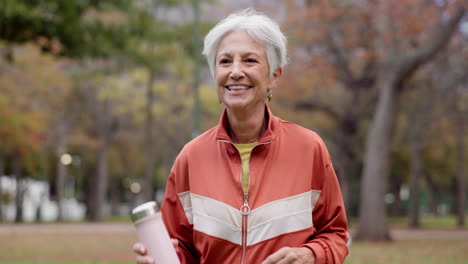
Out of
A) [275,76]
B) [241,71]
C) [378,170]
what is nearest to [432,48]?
[378,170]

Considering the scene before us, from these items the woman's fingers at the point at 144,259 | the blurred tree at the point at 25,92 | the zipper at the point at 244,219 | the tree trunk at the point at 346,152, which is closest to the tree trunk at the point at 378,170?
the tree trunk at the point at 346,152

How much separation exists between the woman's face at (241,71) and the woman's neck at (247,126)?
0.15 ft

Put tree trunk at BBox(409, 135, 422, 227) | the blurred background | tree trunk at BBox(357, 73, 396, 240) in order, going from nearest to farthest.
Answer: the blurred background, tree trunk at BBox(357, 73, 396, 240), tree trunk at BBox(409, 135, 422, 227)

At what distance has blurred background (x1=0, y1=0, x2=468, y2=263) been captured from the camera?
17.0 m

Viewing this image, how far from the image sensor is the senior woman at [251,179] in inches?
115

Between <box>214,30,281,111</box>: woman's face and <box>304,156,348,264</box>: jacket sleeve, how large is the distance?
41 cm

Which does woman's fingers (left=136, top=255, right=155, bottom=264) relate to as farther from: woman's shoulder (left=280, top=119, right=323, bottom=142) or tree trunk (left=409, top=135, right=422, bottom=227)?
tree trunk (left=409, top=135, right=422, bottom=227)

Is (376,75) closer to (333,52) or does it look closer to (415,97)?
(333,52)

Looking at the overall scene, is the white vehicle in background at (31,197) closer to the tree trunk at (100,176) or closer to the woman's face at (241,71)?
the tree trunk at (100,176)

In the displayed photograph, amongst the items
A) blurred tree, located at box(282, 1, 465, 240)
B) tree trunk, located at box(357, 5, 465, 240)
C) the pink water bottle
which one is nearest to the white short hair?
the pink water bottle

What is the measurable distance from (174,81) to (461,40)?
1813 centimetres

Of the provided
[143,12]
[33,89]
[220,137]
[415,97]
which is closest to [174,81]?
[33,89]

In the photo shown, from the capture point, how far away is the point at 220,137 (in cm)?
304

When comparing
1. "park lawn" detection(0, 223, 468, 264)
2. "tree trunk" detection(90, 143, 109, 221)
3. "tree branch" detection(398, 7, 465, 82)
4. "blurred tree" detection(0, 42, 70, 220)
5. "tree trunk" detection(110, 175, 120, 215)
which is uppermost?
"tree branch" detection(398, 7, 465, 82)
